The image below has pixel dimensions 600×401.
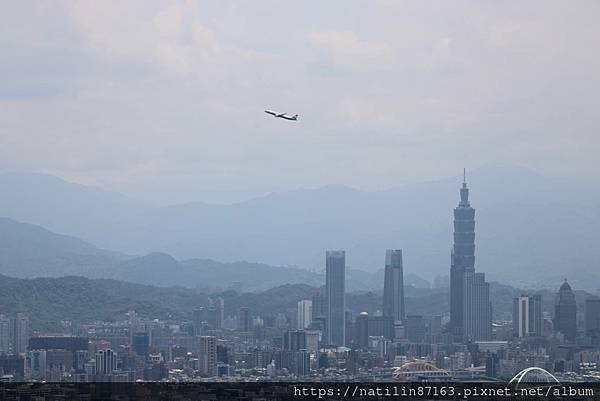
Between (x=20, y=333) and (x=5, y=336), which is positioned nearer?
(x=5, y=336)

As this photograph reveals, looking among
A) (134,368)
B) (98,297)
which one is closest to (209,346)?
(134,368)

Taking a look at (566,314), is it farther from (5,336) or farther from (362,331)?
(5,336)

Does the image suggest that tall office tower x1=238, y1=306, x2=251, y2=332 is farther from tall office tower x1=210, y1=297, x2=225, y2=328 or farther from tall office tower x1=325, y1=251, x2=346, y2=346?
tall office tower x1=325, y1=251, x2=346, y2=346

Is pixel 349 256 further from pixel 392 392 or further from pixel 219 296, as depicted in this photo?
pixel 392 392

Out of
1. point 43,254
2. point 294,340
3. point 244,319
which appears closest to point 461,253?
point 244,319

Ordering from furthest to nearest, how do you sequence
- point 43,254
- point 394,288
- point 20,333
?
point 43,254 → point 394,288 → point 20,333

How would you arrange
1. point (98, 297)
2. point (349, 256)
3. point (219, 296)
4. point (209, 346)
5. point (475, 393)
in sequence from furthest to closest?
1. point (349, 256)
2. point (219, 296)
3. point (98, 297)
4. point (209, 346)
5. point (475, 393)

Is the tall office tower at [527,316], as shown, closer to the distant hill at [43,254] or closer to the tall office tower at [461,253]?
the tall office tower at [461,253]
